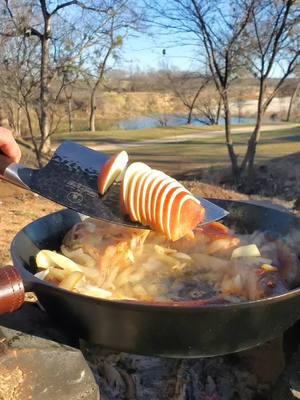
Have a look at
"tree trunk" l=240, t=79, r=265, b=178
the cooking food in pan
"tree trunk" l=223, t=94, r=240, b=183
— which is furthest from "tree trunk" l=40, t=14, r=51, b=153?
the cooking food in pan

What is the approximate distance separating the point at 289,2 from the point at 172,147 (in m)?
8.78

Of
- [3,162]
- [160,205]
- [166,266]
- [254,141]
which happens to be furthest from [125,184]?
[254,141]

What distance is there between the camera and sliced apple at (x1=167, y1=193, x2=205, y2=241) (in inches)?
79.4

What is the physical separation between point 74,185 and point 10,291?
68cm

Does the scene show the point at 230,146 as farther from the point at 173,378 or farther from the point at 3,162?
the point at 3,162

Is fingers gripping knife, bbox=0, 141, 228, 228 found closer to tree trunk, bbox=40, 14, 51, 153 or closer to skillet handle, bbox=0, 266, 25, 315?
skillet handle, bbox=0, 266, 25, 315

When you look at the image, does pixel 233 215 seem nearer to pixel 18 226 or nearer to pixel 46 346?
pixel 46 346

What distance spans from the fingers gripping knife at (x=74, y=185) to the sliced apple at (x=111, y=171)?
0.04 metres

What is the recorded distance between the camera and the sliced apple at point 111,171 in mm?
2234

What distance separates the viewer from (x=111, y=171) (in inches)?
88.6

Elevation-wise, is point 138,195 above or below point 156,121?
above

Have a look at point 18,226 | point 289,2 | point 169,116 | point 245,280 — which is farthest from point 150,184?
point 169,116

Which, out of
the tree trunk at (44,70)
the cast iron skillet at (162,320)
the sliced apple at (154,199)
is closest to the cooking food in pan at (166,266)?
the cast iron skillet at (162,320)

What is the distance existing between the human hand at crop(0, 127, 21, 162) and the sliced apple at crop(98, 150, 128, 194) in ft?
1.41
